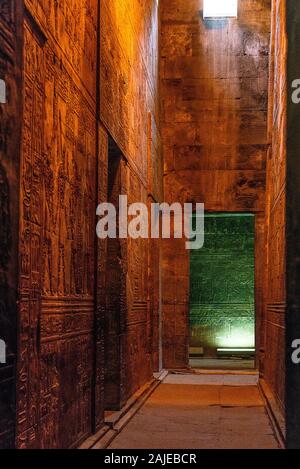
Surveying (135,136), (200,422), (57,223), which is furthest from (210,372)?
(57,223)

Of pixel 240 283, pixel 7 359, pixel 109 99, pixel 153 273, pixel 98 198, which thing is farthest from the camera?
pixel 240 283

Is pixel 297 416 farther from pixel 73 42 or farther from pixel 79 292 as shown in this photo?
pixel 73 42

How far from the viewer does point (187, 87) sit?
1569cm

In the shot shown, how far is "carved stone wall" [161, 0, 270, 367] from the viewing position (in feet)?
50.4

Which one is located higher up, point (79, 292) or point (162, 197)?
point (162, 197)

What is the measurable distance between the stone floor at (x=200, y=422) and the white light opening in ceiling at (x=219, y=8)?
8.12 meters

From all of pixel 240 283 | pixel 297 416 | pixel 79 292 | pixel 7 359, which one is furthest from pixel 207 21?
pixel 7 359

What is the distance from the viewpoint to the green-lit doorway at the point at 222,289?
20016 mm

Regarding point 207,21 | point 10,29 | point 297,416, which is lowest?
point 297,416

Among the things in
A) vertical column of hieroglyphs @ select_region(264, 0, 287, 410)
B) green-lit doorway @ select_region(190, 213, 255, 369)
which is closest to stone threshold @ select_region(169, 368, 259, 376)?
vertical column of hieroglyphs @ select_region(264, 0, 287, 410)

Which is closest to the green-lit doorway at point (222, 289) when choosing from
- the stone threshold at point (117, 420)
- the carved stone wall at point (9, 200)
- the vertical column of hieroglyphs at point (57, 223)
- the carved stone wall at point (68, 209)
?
the stone threshold at point (117, 420)

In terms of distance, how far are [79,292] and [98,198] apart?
3.90 ft

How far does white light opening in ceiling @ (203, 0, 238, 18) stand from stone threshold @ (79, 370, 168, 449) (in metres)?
8.16

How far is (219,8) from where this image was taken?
16.0 meters
